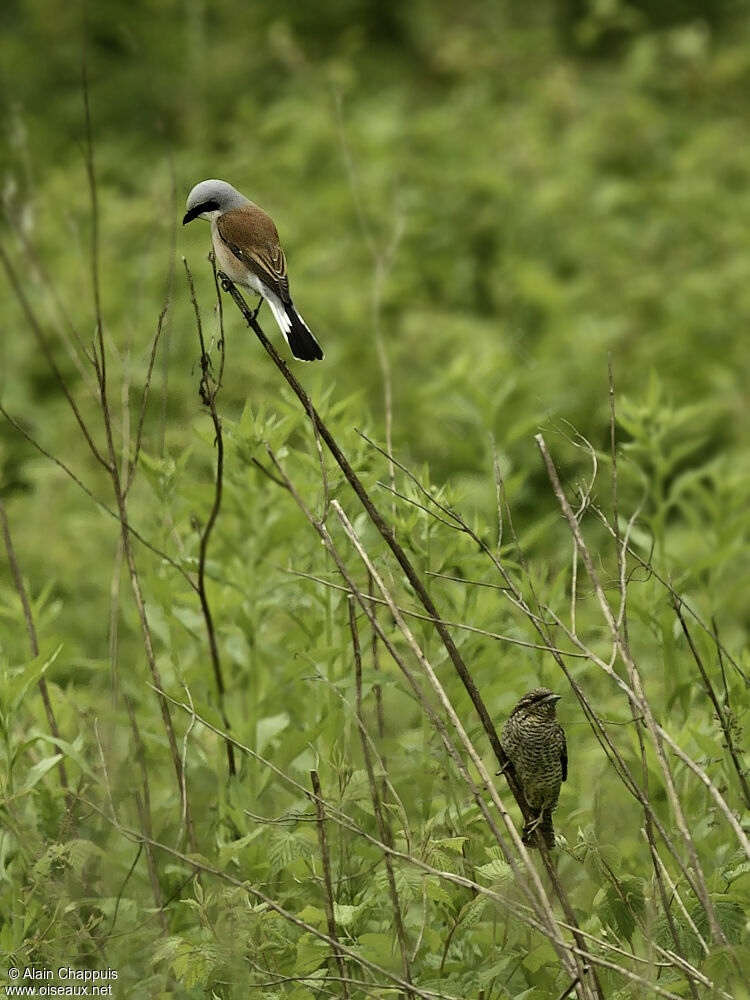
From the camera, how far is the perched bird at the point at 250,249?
235 centimetres

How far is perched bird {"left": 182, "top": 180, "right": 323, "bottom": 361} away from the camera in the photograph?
92.7 inches

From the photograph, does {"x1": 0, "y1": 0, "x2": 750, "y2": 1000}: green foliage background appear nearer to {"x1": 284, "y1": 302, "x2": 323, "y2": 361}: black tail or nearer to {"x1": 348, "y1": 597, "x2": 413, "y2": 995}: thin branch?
{"x1": 348, "y1": 597, "x2": 413, "y2": 995}: thin branch

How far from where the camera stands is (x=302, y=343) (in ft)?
7.75

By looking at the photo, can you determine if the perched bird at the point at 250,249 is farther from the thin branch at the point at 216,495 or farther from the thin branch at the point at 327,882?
the thin branch at the point at 327,882

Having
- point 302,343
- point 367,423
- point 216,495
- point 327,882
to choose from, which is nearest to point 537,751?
point 327,882

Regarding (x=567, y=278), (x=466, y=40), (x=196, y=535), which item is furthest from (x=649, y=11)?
(x=196, y=535)

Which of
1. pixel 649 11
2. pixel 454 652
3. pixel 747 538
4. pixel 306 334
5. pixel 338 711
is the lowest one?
pixel 747 538

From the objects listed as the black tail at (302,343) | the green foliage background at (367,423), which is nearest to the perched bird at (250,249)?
the black tail at (302,343)

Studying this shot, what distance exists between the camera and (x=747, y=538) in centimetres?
503

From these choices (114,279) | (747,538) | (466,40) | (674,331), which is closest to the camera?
(747,538)

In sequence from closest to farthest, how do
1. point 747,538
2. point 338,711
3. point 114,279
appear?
point 338,711 → point 747,538 → point 114,279

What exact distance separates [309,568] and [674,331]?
3.76 m

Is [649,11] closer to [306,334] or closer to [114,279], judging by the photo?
[114,279]

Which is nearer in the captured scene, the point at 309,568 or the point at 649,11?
the point at 309,568
